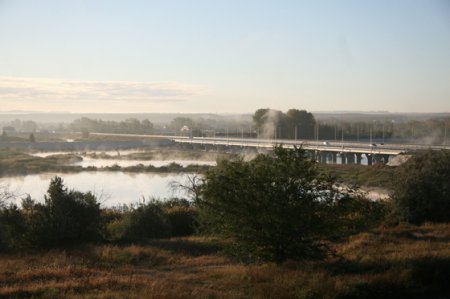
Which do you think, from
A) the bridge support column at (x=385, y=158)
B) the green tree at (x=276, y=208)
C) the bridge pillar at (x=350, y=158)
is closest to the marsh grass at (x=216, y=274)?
the green tree at (x=276, y=208)

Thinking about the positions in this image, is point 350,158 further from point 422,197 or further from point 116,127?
point 116,127

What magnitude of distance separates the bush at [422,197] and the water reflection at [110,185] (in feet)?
58.5

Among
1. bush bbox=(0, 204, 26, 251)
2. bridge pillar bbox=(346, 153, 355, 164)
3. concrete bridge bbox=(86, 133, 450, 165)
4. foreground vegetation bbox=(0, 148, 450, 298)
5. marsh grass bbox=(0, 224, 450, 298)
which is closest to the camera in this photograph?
marsh grass bbox=(0, 224, 450, 298)

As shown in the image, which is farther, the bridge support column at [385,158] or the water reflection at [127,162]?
the water reflection at [127,162]

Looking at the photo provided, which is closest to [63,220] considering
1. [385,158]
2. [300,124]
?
[385,158]

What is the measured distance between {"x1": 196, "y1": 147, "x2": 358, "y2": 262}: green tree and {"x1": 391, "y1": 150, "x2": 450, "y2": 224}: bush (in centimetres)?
1216

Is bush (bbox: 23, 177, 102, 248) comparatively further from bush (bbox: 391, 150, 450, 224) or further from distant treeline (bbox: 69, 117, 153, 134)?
distant treeline (bbox: 69, 117, 153, 134)

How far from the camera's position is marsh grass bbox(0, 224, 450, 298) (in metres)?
10.7

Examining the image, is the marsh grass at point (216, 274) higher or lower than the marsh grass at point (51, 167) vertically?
higher

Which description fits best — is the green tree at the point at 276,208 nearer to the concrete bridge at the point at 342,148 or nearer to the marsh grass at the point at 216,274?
the marsh grass at the point at 216,274

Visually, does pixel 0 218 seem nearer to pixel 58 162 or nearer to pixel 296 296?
pixel 296 296

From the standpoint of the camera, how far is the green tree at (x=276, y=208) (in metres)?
13.1

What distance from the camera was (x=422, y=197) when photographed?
2456 cm

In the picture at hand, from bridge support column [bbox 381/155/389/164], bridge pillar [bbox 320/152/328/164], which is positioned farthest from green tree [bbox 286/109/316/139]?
bridge support column [bbox 381/155/389/164]
